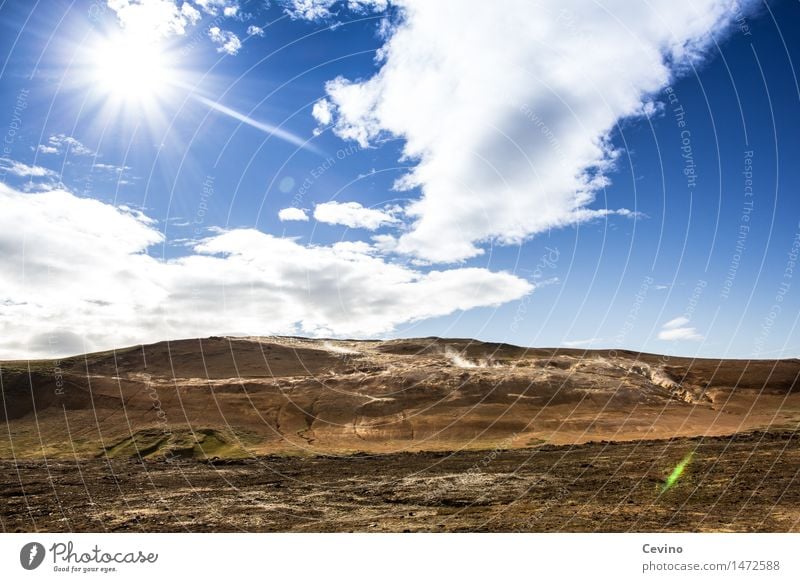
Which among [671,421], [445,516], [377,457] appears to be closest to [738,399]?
[671,421]

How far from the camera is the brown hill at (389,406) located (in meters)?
58.9

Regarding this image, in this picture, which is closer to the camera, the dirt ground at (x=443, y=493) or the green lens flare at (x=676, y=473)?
the dirt ground at (x=443, y=493)

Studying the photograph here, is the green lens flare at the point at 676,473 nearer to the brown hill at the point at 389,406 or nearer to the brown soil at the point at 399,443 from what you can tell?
the brown soil at the point at 399,443

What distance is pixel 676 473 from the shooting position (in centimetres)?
3278

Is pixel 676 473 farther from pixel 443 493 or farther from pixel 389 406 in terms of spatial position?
pixel 389 406

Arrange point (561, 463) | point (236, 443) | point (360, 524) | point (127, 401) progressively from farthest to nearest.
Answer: point (127, 401), point (236, 443), point (561, 463), point (360, 524)

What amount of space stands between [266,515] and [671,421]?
57038mm

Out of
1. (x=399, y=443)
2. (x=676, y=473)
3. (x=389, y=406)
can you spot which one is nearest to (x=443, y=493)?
(x=676, y=473)

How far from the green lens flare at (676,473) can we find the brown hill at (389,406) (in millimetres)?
17776

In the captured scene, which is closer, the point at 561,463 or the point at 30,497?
the point at 30,497

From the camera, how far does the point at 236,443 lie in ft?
196

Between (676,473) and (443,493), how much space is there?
16.2 metres

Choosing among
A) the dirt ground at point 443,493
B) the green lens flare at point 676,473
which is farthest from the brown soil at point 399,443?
the green lens flare at point 676,473

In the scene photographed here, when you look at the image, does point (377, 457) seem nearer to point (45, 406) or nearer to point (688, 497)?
point (688, 497)
